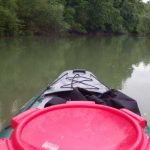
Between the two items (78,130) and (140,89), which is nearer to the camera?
(78,130)

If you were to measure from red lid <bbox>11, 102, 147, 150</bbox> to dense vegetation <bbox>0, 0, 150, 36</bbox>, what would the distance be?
2335 centimetres

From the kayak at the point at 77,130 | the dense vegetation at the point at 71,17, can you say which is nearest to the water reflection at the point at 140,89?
the kayak at the point at 77,130

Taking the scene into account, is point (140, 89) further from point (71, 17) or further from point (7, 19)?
point (71, 17)

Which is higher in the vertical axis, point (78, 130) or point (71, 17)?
point (78, 130)

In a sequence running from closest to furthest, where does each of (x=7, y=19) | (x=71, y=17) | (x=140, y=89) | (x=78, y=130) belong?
(x=78, y=130), (x=140, y=89), (x=7, y=19), (x=71, y=17)

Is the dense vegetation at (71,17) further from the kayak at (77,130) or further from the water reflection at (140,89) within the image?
the kayak at (77,130)

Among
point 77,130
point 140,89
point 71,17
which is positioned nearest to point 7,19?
point 71,17

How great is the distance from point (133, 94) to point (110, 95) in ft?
12.6

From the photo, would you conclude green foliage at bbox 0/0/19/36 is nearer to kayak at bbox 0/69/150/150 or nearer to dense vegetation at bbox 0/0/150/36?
dense vegetation at bbox 0/0/150/36

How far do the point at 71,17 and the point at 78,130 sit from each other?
34953mm

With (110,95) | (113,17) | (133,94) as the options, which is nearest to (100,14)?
(113,17)

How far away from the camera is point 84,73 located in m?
4.91

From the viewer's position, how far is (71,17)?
3606 centimetres

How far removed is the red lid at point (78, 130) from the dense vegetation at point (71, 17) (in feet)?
76.6
